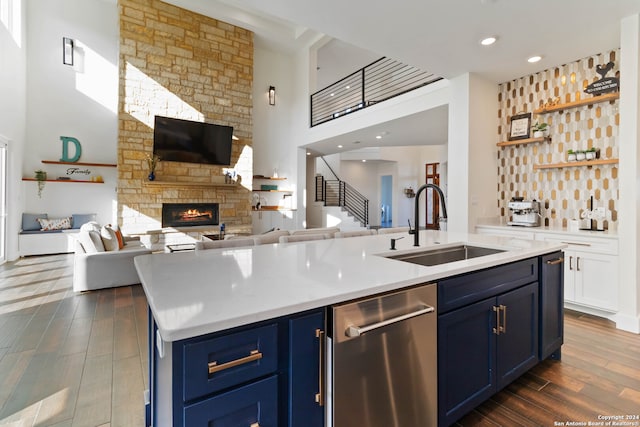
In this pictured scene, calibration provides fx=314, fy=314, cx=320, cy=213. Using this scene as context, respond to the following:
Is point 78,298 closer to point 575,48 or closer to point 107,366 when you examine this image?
point 107,366

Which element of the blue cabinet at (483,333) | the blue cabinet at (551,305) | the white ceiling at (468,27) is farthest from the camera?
the white ceiling at (468,27)

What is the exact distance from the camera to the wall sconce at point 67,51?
6848 mm

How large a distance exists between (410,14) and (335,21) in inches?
26.3

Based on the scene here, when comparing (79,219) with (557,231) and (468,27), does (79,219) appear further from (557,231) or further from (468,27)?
(557,231)

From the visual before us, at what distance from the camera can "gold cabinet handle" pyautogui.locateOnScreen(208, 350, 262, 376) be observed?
2.96ft

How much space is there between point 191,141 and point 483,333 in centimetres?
693

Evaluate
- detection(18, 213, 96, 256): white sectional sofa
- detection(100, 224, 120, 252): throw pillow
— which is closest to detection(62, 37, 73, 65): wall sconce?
detection(18, 213, 96, 256): white sectional sofa

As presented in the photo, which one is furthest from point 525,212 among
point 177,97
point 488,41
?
point 177,97

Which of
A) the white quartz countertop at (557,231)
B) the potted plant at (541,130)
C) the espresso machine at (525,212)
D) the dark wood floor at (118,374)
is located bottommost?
the dark wood floor at (118,374)

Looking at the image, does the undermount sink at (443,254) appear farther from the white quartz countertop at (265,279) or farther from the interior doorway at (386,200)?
the interior doorway at (386,200)

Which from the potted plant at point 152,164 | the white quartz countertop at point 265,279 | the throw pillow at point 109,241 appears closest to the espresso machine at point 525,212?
the white quartz countertop at point 265,279

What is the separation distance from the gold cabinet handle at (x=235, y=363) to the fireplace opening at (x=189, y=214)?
22.0 feet

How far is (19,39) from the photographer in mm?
6234

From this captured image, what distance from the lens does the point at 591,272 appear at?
3303 mm
